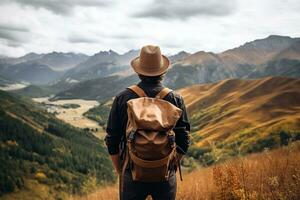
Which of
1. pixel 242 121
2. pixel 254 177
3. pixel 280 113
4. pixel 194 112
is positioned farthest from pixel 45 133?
pixel 254 177

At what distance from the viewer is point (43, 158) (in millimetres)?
144250

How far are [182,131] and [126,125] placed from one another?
2.61 feet

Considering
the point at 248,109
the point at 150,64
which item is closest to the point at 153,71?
the point at 150,64

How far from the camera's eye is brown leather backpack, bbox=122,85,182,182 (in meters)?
4.20

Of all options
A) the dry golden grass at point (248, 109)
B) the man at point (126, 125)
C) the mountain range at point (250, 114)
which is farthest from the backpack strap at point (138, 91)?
the dry golden grass at point (248, 109)

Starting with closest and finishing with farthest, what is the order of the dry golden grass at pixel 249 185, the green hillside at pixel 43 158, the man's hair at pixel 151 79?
the man's hair at pixel 151 79, the dry golden grass at pixel 249 185, the green hillside at pixel 43 158

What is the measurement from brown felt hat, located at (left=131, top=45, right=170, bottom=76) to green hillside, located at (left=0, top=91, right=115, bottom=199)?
326ft

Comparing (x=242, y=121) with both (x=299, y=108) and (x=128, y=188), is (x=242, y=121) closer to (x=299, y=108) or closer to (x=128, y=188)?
(x=299, y=108)

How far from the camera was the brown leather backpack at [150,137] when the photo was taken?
4.20 metres

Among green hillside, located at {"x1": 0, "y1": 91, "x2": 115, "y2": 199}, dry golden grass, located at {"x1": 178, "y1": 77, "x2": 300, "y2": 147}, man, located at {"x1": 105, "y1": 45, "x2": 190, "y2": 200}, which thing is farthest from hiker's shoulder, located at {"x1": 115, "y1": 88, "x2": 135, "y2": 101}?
green hillside, located at {"x1": 0, "y1": 91, "x2": 115, "y2": 199}

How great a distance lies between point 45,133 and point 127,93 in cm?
17732

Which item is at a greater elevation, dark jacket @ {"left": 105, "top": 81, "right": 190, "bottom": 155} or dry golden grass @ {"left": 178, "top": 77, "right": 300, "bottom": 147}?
dark jacket @ {"left": 105, "top": 81, "right": 190, "bottom": 155}

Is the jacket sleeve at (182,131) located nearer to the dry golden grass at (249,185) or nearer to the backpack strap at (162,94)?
the backpack strap at (162,94)

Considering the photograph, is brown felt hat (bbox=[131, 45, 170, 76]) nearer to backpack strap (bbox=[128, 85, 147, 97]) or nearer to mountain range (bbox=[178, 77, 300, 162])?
backpack strap (bbox=[128, 85, 147, 97])
